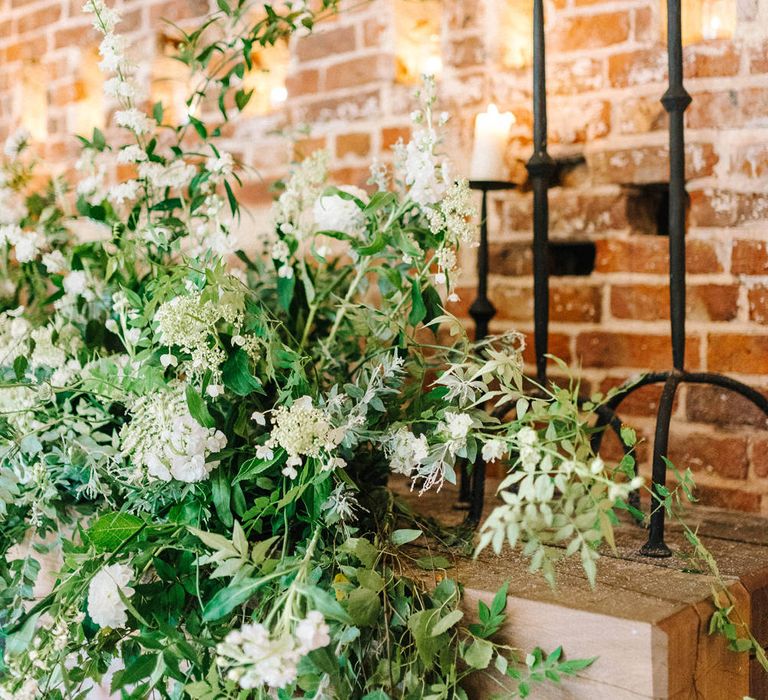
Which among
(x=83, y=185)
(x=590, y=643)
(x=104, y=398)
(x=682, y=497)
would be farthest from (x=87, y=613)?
(x=682, y=497)

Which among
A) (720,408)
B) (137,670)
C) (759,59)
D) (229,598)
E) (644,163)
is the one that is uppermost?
(759,59)

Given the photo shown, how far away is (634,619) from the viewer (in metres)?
0.98

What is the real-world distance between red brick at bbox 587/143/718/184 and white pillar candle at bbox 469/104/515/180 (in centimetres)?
20

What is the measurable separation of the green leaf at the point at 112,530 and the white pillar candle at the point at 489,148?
0.84m

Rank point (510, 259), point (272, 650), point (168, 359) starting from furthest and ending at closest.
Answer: point (510, 259), point (168, 359), point (272, 650)

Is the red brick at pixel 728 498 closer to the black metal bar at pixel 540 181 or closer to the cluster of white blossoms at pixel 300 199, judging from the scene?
the black metal bar at pixel 540 181

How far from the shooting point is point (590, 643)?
101 centimetres

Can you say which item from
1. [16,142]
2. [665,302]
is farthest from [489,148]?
[16,142]

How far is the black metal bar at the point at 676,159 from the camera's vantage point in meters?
1.28

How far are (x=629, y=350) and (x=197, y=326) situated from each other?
0.89m

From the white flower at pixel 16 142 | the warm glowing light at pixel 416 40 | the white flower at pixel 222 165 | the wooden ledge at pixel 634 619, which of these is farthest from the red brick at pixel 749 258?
the white flower at pixel 16 142

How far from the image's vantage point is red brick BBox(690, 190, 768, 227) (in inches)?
60.0

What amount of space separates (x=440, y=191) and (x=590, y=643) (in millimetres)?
605

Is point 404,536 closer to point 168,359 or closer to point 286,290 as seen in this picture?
point 168,359
